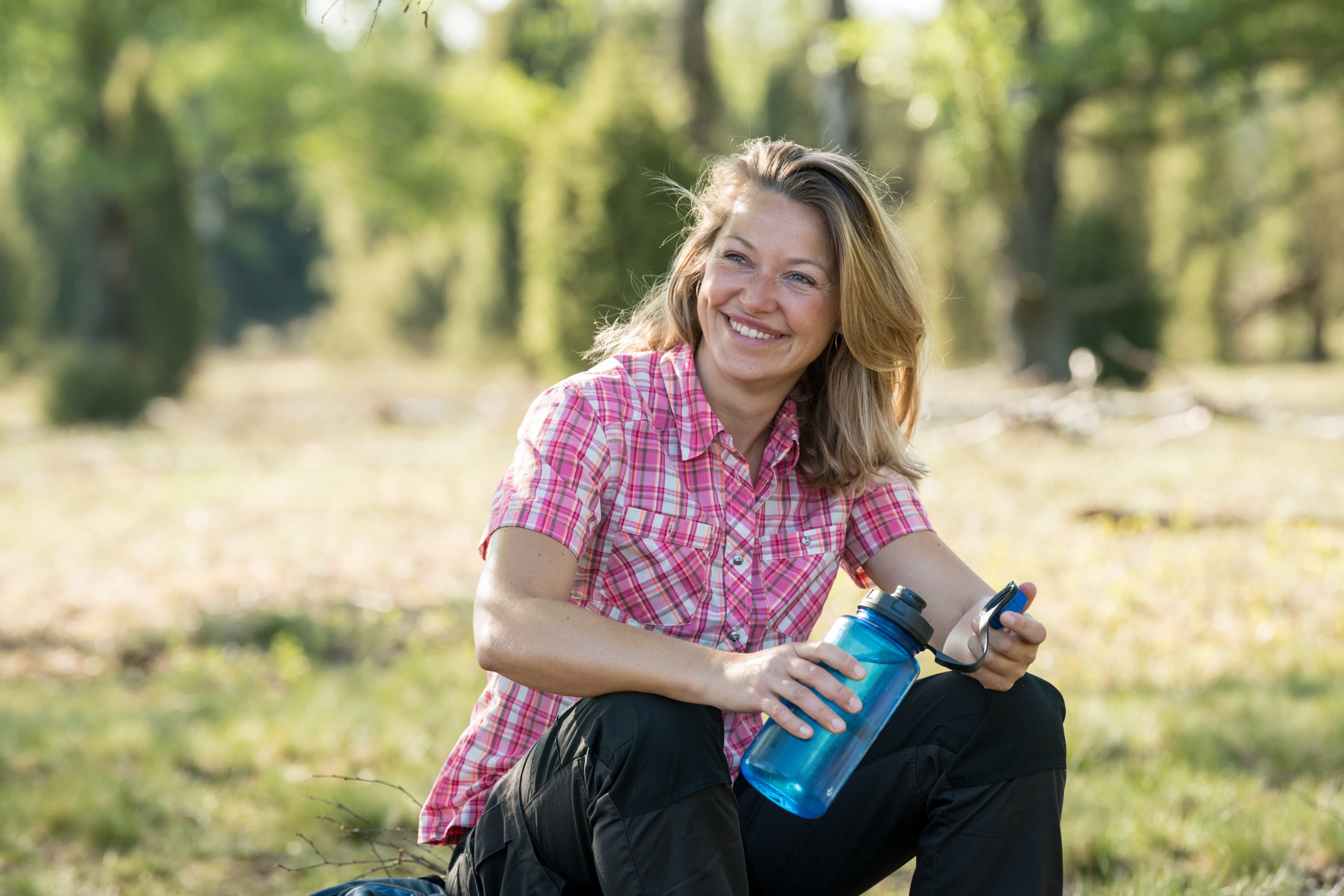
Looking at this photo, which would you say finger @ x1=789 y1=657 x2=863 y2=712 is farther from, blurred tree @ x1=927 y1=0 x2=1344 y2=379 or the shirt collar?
blurred tree @ x1=927 y1=0 x2=1344 y2=379

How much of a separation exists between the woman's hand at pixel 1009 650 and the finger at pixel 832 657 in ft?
1.08

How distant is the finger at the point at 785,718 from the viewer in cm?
182

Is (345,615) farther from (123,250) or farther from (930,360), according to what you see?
(123,250)

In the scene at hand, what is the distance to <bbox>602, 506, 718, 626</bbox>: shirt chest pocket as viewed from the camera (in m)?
2.20

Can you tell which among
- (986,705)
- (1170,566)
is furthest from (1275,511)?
(986,705)

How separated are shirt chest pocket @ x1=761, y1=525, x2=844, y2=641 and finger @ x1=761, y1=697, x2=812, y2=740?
0.46 meters

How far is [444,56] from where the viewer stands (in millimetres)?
31922

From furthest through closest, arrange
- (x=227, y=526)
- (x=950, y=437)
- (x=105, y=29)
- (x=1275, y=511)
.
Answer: (x=105, y=29) → (x=950, y=437) → (x=227, y=526) → (x=1275, y=511)

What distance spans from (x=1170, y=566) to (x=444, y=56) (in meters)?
29.4

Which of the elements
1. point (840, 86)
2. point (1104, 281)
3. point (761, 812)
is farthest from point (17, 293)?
Result: point (761, 812)

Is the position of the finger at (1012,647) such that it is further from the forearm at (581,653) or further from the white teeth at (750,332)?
the white teeth at (750,332)

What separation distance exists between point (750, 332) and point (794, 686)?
78 centimetres

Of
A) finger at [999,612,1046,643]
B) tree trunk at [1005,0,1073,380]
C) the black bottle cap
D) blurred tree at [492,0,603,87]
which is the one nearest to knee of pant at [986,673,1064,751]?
A: finger at [999,612,1046,643]

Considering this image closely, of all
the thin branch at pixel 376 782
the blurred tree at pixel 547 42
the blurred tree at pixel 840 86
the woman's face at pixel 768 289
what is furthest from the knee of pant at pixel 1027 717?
the blurred tree at pixel 547 42
